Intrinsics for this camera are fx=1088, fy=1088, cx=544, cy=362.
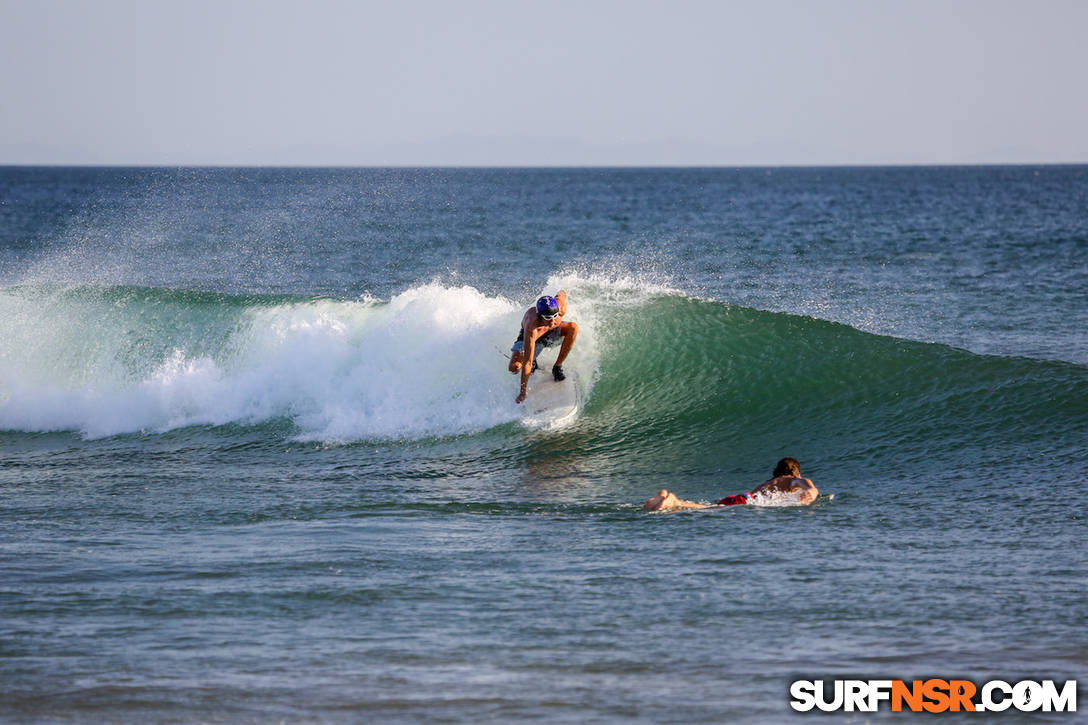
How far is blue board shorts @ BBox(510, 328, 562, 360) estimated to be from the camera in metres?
11.2

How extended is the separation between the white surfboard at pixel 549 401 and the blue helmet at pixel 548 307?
1234 millimetres

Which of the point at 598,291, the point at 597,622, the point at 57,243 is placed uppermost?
the point at 57,243

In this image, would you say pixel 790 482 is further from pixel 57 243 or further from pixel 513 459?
pixel 57 243

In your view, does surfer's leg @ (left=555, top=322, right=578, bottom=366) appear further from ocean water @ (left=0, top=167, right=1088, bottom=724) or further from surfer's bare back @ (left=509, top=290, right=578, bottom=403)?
ocean water @ (left=0, top=167, right=1088, bottom=724)

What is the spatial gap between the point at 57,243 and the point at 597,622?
39.2 meters

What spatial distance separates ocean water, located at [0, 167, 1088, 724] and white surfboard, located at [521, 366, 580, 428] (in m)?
0.17

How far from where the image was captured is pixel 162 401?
12977mm

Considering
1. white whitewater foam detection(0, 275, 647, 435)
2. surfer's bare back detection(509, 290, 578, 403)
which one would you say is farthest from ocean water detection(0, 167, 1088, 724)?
surfer's bare back detection(509, 290, 578, 403)

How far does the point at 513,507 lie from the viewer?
852cm

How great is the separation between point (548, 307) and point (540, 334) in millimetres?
457

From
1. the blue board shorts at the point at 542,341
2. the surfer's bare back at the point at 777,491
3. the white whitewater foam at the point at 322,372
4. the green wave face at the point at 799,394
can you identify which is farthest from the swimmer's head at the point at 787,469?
the white whitewater foam at the point at 322,372

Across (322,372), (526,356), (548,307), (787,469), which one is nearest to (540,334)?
(526,356)

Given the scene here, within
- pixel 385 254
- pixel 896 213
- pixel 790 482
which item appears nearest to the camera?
pixel 790 482

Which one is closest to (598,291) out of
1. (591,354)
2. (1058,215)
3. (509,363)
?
(591,354)
